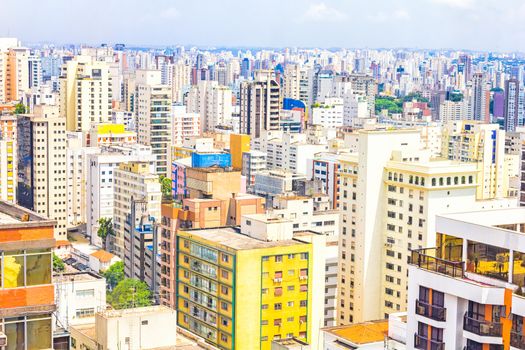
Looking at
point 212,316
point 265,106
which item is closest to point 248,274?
point 212,316

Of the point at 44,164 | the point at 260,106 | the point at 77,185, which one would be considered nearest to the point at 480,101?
the point at 260,106

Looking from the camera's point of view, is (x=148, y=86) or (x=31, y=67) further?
(x=31, y=67)

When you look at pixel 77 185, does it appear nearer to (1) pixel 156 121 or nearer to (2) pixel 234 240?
(1) pixel 156 121

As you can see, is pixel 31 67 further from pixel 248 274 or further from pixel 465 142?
pixel 248 274

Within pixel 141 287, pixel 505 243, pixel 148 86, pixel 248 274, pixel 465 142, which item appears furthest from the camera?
pixel 148 86

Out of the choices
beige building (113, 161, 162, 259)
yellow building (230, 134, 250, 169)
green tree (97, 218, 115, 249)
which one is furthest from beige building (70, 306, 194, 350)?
yellow building (230, 134, 250, 169)

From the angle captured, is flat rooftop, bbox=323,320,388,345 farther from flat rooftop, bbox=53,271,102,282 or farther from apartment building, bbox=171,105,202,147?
apartment building, bbox=171,105,202,147
